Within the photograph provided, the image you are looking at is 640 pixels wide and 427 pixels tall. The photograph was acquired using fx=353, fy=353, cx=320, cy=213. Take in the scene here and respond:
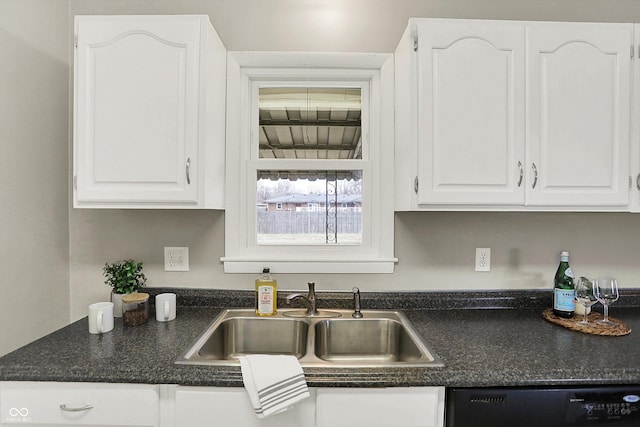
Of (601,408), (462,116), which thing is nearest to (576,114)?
(462,116)

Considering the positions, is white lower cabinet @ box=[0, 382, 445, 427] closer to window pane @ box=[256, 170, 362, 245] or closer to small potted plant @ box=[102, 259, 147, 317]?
small potted plant @ box=[102, 259, 147, 317]

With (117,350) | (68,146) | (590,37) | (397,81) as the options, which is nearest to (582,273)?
(590,37)

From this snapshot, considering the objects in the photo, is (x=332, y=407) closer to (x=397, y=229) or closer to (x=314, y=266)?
(x=314, y=266)

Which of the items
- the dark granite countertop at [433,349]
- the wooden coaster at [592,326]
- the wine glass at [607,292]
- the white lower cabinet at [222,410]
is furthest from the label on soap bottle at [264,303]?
the wine glass at [607,292]

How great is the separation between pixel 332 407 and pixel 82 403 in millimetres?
773

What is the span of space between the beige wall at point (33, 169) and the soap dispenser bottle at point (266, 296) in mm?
975

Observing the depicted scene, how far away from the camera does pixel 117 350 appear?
1234mm

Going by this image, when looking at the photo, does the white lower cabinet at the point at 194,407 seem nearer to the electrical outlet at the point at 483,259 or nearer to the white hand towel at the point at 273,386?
the white hand towel at the point at 273,386

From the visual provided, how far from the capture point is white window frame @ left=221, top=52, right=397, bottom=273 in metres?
1.76

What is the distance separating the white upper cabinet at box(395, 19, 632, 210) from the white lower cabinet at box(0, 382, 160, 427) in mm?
1200

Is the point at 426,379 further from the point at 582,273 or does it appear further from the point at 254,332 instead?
the point at 582,273

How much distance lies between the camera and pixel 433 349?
125 centimetres

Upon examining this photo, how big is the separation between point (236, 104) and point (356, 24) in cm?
73

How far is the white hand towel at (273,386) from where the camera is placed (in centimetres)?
103
